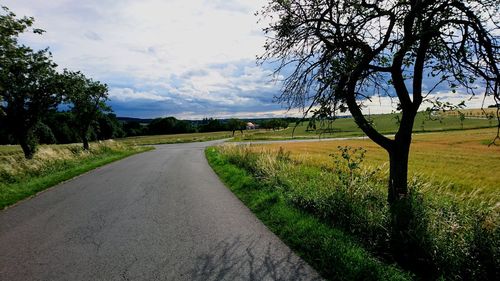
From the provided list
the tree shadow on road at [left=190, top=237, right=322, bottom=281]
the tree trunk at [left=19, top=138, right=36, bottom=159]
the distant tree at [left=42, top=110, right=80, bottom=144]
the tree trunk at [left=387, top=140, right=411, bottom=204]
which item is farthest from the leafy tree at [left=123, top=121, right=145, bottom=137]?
the tree shadow on road at [left=190, top=237, right=322, bottom=281]

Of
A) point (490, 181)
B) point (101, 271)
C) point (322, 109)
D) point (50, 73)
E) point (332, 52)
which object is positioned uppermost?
point (50, 73)

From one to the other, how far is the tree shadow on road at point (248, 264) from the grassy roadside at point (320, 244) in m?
0.31

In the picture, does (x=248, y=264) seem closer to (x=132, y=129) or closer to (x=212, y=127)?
(x=132, y=129)

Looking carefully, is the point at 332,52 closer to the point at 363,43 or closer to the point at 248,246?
the point at 363,43

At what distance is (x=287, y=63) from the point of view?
819cm

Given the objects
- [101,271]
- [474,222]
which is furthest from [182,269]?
[474,222]

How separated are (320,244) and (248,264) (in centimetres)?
139

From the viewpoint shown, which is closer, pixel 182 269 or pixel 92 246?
pixel 182 269

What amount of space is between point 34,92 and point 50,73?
1.91 metres

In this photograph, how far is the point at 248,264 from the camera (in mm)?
5332

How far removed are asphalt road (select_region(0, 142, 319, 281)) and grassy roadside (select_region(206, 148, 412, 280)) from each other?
28 cm

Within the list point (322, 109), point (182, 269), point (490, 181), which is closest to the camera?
point (182, 269)

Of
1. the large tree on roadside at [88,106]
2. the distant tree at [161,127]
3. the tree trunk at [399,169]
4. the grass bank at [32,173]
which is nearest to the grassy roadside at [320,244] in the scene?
the tree trunk at [399,169]

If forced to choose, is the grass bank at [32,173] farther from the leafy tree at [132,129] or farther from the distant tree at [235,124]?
the distant tree at [235,124]
